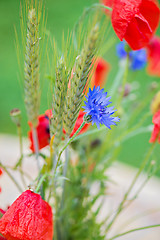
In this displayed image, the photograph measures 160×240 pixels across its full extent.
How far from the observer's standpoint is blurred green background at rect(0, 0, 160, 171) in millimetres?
1365

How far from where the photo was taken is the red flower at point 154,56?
1.81 feet

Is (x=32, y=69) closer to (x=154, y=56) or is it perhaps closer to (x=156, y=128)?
(x=156, y=128)

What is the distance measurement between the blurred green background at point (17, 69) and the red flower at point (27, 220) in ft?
2.36

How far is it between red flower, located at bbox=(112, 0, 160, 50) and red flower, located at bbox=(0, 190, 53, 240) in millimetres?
181

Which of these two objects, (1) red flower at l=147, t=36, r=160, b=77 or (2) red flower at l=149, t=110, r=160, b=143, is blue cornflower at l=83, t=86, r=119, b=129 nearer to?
Result: (2) red flower at l=149, t=110, r=160, b=143

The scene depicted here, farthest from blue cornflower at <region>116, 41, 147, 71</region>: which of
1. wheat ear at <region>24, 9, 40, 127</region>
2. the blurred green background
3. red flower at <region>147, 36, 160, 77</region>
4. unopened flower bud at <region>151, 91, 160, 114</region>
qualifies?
the blurred green background

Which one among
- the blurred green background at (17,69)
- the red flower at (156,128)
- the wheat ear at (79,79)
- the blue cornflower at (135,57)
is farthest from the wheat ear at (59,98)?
the blurred green background at (17,69)

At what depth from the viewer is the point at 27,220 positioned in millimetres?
285

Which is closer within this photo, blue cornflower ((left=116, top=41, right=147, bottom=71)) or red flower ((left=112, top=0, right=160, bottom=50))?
red flower ((left=112, top=0, right=160, bottom=50))

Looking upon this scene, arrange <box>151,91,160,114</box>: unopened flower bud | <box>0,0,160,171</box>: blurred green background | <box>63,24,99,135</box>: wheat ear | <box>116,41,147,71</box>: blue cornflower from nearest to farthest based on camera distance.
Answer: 1. <box>63,24,99,135</box>: wheat ear
2. <box>151,91,160,114</box>: unopened flower bud
3. <box>116,41,147,71</box>: blue cornflower
4. <box>0,0,160,171</box>: blurred green background

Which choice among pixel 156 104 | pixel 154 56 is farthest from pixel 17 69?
pixel 156 104

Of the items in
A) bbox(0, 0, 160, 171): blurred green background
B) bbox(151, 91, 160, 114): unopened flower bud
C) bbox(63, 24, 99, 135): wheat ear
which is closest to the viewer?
bbox(63, 24, 99, 135): wheat ear

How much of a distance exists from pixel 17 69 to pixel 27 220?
147cm

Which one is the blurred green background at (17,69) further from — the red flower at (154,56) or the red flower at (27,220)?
the red flower at (27,220)
